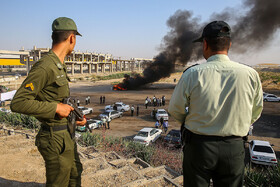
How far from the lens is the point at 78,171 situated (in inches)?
94.6

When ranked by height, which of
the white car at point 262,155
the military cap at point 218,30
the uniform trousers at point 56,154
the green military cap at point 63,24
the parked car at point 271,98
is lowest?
the white car at point 262,155

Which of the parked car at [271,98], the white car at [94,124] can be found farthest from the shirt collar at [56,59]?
the parked car at [271,98]

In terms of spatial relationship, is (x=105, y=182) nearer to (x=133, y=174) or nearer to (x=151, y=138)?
(x=133, y=174)

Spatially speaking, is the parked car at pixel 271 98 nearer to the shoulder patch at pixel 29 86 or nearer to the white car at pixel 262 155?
the white car at pixel 262 155

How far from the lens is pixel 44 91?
78.2 inches

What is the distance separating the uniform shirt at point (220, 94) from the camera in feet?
5.29

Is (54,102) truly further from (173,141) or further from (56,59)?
(173,141)

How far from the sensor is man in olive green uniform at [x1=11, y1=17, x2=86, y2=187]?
1.83 meters

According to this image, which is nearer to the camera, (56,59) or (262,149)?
(56,59)

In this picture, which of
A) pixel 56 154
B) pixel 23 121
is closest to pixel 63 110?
pixel 56 154

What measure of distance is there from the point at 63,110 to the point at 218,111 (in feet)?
4.74

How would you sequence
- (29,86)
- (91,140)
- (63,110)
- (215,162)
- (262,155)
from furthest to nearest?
(262,155) < (91,140) < (63,110) < (29,86) < (215,162)

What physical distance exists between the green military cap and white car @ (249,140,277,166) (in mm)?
9282

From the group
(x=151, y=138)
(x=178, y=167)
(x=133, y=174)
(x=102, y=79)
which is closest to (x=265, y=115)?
(x=151, y=138)
